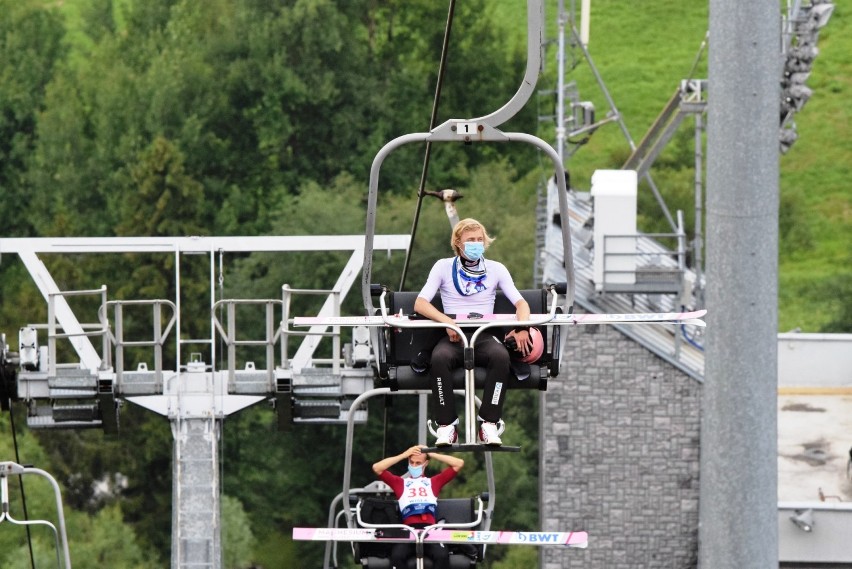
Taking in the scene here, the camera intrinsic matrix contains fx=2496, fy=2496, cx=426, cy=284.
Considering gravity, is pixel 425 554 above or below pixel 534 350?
below

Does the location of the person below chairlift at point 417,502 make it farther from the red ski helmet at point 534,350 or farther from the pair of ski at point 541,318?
the pair of ski at point 541,318

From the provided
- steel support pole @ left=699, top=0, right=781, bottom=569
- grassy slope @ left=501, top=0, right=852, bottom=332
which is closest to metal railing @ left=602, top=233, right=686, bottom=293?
steel support pole @ left=699, top=0, right=781, bottom=569

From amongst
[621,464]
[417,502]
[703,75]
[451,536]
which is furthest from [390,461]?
[703,75]

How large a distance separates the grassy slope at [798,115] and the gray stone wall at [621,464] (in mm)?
33272

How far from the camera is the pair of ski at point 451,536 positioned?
1312cm

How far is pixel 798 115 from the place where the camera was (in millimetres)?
81000

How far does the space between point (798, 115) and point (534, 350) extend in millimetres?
69254

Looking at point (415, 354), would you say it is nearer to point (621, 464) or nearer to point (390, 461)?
point (390, 461)

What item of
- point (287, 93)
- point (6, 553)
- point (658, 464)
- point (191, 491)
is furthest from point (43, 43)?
point (191, 491)

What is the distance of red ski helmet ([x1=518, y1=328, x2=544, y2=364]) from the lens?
1294cm

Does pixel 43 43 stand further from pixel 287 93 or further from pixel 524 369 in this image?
pixel 524 369

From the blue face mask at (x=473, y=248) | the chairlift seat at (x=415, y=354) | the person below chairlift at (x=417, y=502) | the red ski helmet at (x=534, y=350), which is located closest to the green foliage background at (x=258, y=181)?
the person below chairlift at (x=417, y=502)

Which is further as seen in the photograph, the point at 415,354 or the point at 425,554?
the point at 425,554

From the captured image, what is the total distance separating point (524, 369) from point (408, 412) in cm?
3876
